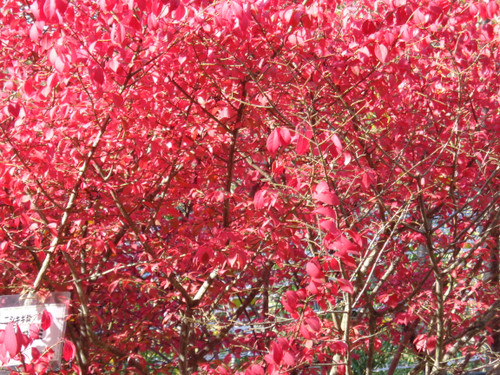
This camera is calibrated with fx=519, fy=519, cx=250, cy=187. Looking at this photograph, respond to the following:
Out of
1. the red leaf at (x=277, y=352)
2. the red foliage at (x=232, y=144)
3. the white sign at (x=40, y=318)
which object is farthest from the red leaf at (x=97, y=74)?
the red leaf at (x=277, y=352)

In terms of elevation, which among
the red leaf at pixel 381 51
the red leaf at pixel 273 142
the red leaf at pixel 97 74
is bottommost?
the red leaf at pixel 273 142

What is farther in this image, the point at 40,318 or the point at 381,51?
the point at 381,51

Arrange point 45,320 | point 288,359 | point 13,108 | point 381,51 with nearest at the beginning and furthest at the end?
point 288,359
point 45,320
point 13,108
point 381,51

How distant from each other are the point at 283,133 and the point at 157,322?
118 inches

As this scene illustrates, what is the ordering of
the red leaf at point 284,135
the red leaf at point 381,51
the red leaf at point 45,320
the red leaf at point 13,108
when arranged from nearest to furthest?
the red leaf at point 284,135 → the red leaf at point 45,320 → the red leaf at point 13,108 → the red leaf at point 381,51

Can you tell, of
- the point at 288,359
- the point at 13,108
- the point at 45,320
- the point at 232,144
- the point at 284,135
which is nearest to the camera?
the point at 284,135

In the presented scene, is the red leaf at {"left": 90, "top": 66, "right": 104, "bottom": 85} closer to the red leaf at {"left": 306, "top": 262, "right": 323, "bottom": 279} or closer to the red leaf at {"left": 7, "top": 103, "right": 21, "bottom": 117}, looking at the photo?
the red leaf at {"left": 7, "top": 103, "right": 21, "bottom": 117}

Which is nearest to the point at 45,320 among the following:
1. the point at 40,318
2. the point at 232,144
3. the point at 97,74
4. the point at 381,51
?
the point at 40,318

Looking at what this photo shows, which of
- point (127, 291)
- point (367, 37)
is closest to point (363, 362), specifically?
point (127, 291)

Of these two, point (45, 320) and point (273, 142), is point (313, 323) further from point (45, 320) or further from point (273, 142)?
point (45, 320)

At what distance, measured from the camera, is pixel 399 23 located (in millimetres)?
2834

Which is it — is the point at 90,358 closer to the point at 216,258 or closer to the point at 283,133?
the point at 216,258

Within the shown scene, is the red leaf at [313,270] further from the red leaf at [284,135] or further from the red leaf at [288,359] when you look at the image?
the red leaf at [284,135]

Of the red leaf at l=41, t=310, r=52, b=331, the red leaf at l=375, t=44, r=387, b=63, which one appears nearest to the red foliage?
the red leaf at l=375, t=44, r=387, b=63
